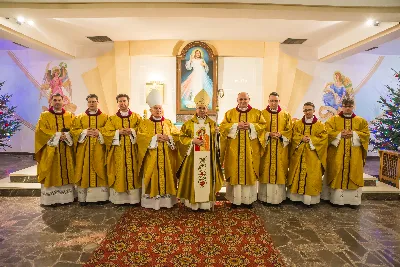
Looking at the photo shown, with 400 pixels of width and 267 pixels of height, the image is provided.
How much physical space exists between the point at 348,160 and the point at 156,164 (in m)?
3.72

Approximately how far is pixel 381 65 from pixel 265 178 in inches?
321

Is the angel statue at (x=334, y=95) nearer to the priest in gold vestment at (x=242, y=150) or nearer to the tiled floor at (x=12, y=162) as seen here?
the priest in gold vestment at (x=242, y=150)

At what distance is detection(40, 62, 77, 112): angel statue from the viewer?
10242 millimetres

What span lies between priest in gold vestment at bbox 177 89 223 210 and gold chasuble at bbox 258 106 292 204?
1007 millimetres

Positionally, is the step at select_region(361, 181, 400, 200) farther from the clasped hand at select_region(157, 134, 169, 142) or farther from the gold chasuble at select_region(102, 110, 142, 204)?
the gold chasuble at select_region(102, 110, 142, 204)

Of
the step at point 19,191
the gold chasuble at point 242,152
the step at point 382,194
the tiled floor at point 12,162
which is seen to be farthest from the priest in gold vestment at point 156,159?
the tiled floor at point 12,162

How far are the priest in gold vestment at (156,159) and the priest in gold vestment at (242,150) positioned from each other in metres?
1.01

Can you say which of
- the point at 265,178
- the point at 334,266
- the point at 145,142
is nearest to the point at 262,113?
the point at 265,178

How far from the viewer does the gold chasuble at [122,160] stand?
5.66m

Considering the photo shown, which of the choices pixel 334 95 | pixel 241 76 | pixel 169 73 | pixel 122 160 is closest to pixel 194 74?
pixel 169 73

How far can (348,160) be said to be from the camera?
230 inches

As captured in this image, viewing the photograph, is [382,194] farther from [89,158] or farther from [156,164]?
[89,158]

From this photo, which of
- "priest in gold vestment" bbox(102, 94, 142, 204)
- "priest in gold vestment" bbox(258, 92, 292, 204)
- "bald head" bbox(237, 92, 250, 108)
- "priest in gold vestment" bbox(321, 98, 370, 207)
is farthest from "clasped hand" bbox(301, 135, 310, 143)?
"priest in gold vestment" bbox(102, 94, 142, 204)

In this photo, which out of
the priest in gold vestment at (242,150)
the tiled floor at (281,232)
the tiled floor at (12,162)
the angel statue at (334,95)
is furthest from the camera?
the angel statue at (334,95)
